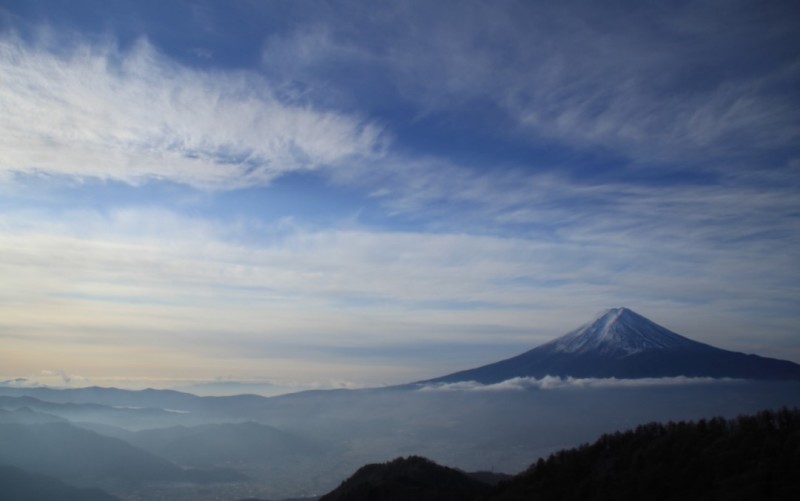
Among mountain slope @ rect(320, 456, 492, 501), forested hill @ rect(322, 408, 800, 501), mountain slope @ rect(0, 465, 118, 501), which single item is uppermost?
forested hill @ rect(322, 408, 800, 501)

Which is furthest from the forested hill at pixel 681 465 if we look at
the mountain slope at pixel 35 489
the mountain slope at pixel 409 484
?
the mountain slope at pixel 35 489

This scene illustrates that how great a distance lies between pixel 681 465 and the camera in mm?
25688

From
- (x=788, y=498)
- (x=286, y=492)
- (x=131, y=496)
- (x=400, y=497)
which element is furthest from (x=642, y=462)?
(x=131, y=496)

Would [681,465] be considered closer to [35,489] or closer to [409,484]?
[409,484]

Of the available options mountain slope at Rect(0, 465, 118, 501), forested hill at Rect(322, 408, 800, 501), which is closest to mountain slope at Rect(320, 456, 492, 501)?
forested hill at Rect(322, 408, 800, 501)

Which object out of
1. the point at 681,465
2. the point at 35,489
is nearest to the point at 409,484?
the point at 681,465

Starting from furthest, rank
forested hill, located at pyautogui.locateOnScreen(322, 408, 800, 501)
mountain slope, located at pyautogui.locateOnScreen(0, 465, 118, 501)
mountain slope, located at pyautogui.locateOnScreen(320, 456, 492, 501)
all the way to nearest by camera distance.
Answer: mountain slope, located at pyautogui.locateOnScreen(0, 465, 118, 501) < mountain slope, located at pyautogui.locateOnScreen(320, 456, 492, 501) < forested hill, located at pyautogui.locateOnScreen(322, 408, 800, 501)

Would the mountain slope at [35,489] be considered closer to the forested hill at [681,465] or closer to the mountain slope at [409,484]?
the mountain slope at [409,484]

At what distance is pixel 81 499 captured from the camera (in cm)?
16350

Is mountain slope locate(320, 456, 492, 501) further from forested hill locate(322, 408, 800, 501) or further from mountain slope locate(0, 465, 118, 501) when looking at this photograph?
mountain slope locate(0, 465, 118, 501)

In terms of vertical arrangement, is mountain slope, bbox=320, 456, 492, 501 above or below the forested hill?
below

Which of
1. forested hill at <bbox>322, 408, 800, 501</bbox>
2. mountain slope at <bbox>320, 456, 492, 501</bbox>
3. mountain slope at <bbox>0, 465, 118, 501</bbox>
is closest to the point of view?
forested hill at <bbox>322, 408, 800, 501</bbox>

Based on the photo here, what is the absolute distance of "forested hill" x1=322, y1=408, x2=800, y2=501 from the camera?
2156 cm

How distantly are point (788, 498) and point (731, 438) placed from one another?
6832 mm
